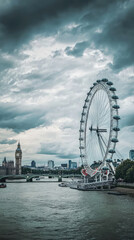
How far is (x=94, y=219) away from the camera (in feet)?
104

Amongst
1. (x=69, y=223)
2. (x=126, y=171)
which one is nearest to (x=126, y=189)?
(x=126, y=171)

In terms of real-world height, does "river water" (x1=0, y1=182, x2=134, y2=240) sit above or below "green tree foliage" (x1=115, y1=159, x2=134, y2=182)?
below

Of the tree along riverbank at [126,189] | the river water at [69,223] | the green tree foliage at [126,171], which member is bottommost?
the river water at [69,223]

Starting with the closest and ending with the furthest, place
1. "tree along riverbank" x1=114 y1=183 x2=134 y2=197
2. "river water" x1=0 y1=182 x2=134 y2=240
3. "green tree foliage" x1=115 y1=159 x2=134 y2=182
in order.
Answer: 1. "river water" x1=0 y1=182 x2=134 y2=240
2. "tree along riverbank" x1=114 y1=183 x2=134 y2=197
3. "green tree foliage" x1=115 y1=159 x2=134 y2=182

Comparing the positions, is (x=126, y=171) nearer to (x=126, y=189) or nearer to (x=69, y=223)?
(x=126, y=189)

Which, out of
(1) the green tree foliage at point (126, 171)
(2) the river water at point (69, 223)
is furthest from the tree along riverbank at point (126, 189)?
(2) the river water at point (69, 223)

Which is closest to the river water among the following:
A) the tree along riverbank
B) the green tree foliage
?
the tree along riverbank

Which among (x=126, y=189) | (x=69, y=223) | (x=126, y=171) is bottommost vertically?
(x=69, y=223)

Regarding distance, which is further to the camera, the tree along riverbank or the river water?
the tree along riverbank

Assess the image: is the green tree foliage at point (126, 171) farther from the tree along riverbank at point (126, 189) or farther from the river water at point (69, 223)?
the river water at point (69, 223)

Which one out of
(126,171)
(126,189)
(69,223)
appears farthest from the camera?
(126,171)

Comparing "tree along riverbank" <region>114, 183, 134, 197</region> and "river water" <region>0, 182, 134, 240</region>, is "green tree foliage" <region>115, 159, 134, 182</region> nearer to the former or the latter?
"tree along riverbank" <region>114, 183, 134, 197</region>

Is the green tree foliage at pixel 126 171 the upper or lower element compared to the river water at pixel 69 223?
upper

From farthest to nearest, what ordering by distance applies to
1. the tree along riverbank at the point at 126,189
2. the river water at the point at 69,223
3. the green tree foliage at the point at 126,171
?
the green tree foliage at the point at 126,171
the tree along riverbank at the point at 126,189
the river water at the point at 69,223
